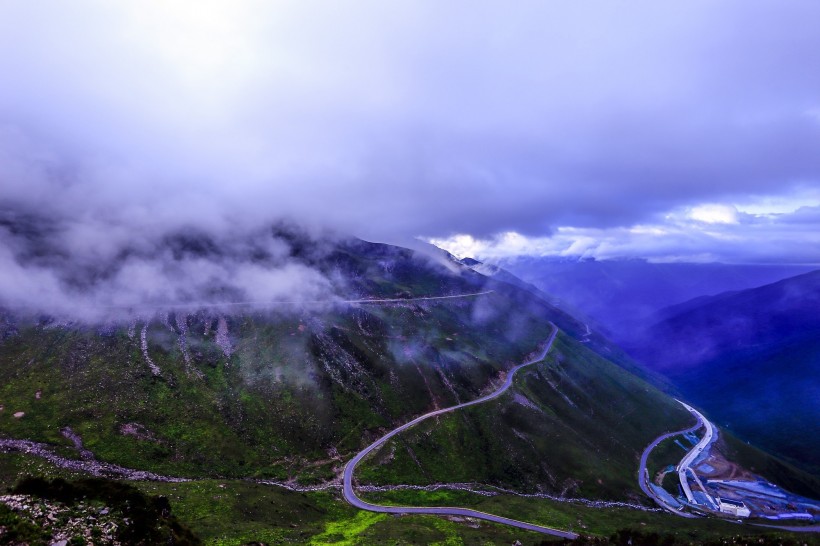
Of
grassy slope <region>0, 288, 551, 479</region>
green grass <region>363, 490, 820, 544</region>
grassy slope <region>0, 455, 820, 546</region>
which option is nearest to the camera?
grassy slope <region>0, 455, 820, 546</region>

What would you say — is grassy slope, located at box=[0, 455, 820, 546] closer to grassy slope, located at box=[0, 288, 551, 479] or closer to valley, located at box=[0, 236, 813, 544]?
valley, located at box=[0, 236, 813, 544]

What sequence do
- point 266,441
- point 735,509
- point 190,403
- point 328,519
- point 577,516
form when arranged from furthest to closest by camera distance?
point 735,509
point 190,403
point 266,441
point 577,516
point 328,519

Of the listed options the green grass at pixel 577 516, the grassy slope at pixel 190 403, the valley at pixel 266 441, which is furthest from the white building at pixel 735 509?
the grassy slope at pixel 190 403

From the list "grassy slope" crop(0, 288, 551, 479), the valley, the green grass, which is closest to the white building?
the green grass

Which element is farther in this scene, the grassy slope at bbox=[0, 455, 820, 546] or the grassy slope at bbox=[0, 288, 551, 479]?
the grassy slope at bbox=[0, 288, 551, 479]

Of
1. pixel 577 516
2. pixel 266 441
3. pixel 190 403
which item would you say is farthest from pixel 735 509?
pixel 190 403

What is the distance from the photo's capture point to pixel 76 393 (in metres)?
142

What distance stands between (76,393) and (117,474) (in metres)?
43.7

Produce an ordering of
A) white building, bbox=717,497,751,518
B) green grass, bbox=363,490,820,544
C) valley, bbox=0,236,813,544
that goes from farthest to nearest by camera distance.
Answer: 1. white building, bbox=717,497,751,518
2. green grass, bbox=363,490,820,544
3. valley, bbox=0,236,813,544

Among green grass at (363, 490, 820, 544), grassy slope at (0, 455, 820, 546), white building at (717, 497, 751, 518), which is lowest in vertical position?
white building at (717, 497, 751, 518)

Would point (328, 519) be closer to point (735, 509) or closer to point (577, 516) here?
point (577, 516)

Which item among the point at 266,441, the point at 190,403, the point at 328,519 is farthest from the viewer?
the point at 190,403

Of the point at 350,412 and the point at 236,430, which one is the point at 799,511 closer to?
the point at 350,412

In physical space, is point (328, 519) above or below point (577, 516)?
above
